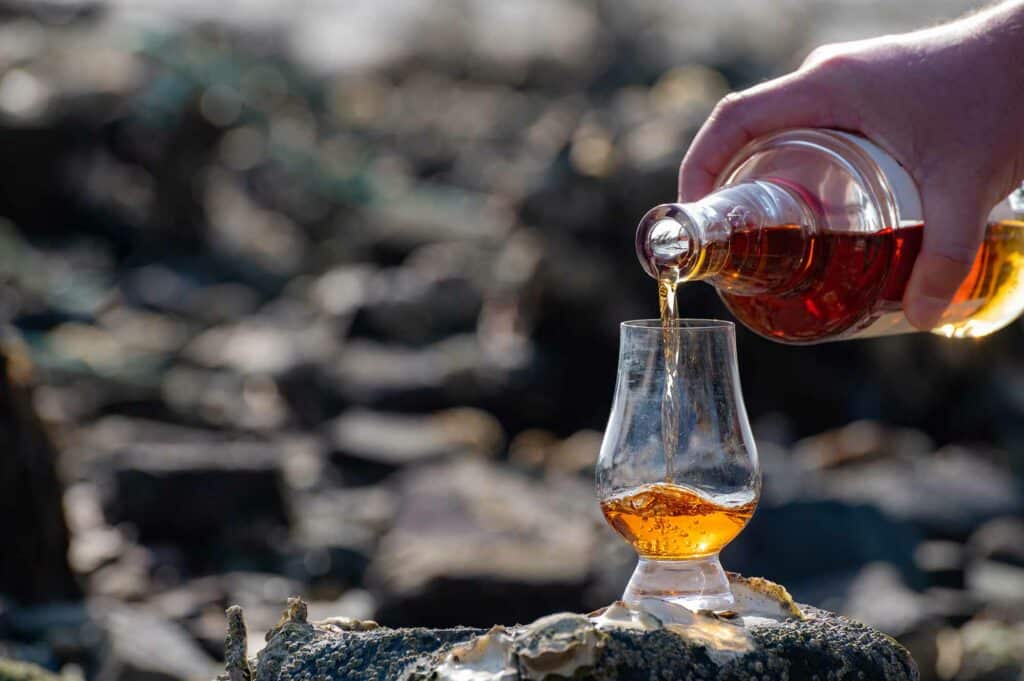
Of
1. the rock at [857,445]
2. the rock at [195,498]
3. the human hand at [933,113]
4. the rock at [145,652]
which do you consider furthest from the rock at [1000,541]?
the human hand at [933,113]

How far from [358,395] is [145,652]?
6917 mm

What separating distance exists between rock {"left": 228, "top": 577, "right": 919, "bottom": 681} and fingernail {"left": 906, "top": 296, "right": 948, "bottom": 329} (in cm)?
76

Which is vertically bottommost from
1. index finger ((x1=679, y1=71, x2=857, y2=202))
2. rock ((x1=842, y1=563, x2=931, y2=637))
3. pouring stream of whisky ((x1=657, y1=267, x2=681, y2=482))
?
rock ((x1=842, y1=563, x2=931, y2=637))

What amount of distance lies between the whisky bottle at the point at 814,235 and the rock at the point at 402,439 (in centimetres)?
737

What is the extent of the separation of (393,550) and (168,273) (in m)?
11.3

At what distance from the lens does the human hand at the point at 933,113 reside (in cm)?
311

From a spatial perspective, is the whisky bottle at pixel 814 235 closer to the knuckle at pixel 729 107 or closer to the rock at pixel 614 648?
the knuckle at pixel 729 107

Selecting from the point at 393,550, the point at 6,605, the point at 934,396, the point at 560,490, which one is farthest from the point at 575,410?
the point at 6,605

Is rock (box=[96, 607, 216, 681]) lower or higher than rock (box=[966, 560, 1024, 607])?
higher

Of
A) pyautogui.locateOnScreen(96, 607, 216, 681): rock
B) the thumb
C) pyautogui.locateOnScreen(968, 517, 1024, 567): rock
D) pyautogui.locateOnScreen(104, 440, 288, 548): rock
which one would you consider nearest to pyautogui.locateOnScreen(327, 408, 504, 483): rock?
pyautogui.locateOnScreen(104, 440, 288, 548): rock

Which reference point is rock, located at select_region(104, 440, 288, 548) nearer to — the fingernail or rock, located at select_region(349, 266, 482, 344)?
rock, located at select_region(349, 266, 482, 344)

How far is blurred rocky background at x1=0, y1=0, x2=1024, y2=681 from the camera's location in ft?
22.9

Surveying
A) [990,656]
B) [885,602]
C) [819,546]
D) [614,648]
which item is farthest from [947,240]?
[819,546]

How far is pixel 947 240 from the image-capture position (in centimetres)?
309
